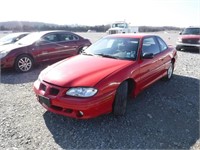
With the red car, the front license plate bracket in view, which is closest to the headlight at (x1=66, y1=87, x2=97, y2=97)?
the red car

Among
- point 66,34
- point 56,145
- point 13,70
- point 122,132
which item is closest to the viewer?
point 56,145

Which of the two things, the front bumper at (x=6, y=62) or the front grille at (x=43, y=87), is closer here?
the front grille at (x=43, y=87)

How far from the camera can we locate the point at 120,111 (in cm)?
377

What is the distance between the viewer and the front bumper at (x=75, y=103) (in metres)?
3.26

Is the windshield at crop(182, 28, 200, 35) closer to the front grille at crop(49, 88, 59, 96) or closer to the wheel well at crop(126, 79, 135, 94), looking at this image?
the wheel well at crop(126, 79, 135, 94)

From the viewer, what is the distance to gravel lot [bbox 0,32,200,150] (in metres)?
3.17

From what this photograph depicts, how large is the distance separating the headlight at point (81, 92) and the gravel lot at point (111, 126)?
0.62 m

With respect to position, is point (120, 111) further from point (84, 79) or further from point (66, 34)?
point (66, 34)

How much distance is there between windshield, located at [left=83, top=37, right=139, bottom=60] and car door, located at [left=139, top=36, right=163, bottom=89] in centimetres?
23

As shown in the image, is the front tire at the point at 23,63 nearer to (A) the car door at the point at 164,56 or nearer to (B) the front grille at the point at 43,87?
(B) the front grille at the point at 43,87

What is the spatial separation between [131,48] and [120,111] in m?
1.48

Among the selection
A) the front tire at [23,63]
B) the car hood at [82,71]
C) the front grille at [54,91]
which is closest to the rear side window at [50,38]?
the front tire at [23,63]

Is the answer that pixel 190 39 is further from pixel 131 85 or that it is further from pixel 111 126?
pixel 111 126

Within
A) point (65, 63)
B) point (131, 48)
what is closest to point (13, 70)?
point (65, 63)
